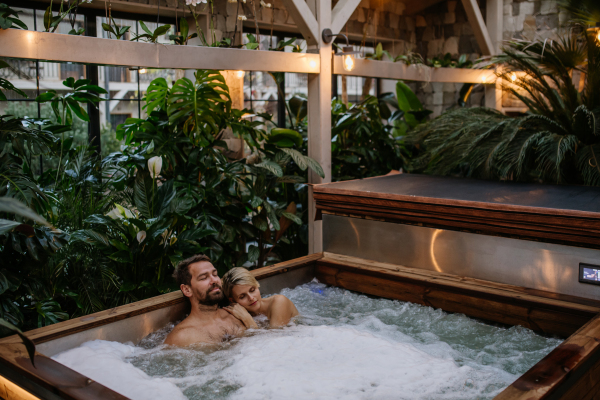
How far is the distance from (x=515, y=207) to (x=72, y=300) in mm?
2588

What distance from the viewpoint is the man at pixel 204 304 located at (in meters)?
2.48

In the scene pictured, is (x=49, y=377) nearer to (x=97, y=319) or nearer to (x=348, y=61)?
(x=97, y=319)

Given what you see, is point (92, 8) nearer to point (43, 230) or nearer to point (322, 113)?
point (322, 113)

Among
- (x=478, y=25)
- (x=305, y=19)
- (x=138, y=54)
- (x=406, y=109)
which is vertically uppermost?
(x=478, y=25)

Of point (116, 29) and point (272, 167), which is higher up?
point (116, 29)

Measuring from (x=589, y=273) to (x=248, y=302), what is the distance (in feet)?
5.37

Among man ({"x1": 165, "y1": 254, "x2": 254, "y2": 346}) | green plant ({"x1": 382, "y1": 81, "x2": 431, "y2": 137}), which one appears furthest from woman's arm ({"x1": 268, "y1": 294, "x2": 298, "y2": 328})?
green plant ({"x1": 382, "y1": 81, "x2": 431, "y2": 137})

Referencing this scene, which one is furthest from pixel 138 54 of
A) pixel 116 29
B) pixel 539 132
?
pixel 539 132

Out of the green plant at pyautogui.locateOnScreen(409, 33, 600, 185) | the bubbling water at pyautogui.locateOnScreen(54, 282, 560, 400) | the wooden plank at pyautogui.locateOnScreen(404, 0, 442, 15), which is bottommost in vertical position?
the bubbling water at pyautogui.locateOnScreen(54, 282, 560, 400)

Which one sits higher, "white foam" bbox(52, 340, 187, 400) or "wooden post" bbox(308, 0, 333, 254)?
"wooden post" bbox(308, 0, 333, 254)

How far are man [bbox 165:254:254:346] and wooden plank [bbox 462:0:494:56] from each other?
4.19 meters

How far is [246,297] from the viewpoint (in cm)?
264

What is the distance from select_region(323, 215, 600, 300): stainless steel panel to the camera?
269 centimetres

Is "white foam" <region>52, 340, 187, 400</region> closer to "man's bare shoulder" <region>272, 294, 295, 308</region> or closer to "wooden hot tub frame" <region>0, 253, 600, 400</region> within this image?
"wooden hot tub frame" <region>0, 253, 600, 400</region>
